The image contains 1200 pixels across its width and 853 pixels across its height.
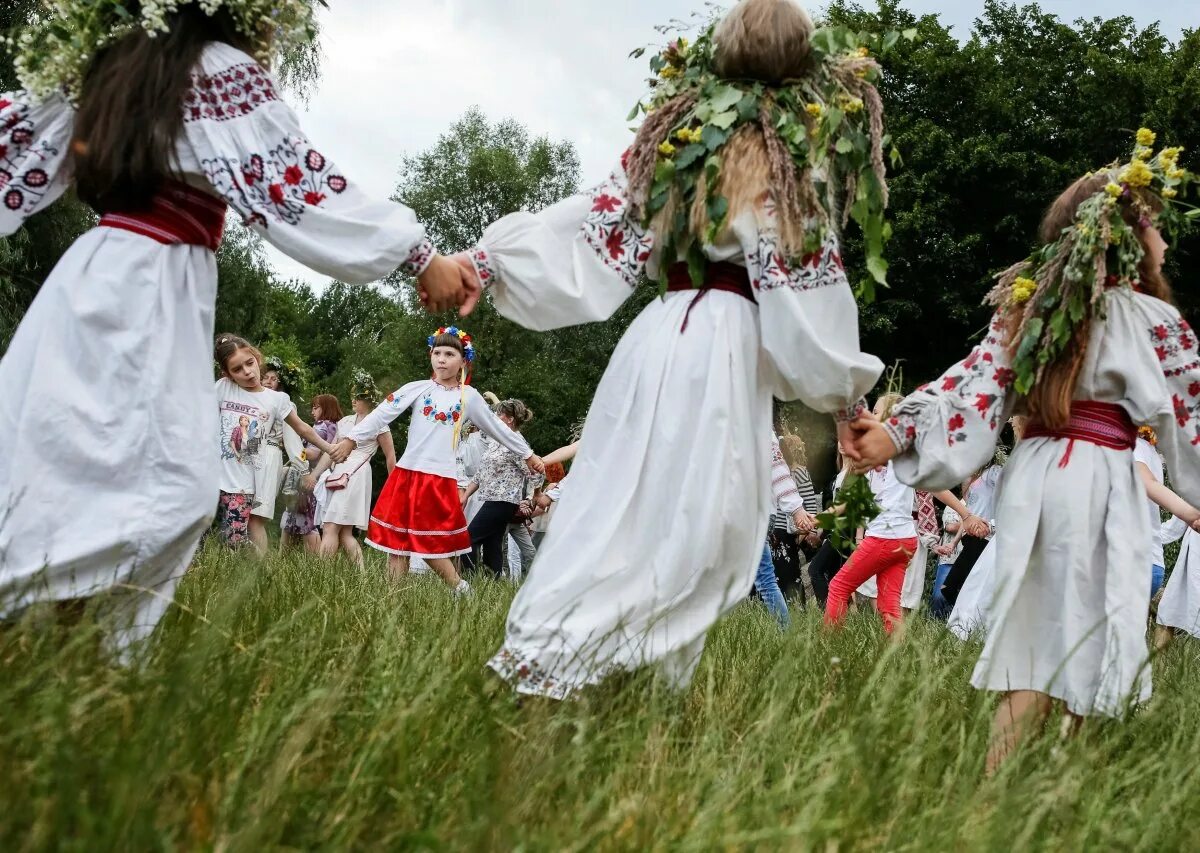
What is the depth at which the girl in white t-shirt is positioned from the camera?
360 inches

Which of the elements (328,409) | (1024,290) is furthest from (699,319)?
(328,409)

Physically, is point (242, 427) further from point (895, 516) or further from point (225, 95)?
point (225, 95)

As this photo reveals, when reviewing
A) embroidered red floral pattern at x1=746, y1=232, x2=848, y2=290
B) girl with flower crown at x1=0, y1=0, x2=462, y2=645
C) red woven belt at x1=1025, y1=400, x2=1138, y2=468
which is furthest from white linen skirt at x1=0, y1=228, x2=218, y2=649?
red woven belt at x1=1025, y1=400, x2=1138, y2=468

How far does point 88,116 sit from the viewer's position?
3.16 m

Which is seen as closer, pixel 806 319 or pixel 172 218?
pixel 172 218

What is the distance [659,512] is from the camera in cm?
343

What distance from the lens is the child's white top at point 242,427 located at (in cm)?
925

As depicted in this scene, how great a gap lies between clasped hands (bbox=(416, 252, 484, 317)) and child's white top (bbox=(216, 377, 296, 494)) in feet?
19.1

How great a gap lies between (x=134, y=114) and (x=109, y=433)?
0.83 m

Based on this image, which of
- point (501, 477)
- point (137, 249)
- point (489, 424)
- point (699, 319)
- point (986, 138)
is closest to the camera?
point (137, 249)

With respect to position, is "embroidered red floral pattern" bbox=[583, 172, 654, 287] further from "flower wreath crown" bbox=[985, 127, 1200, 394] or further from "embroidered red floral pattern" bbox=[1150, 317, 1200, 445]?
"embroidered red floral pattern" bbox=[1150, 317, 1200, 445]

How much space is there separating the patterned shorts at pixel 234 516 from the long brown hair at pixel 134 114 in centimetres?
640

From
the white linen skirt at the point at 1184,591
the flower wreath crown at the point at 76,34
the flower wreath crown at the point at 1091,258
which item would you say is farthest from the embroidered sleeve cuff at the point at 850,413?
the white linen skirt at the point at 1184,591

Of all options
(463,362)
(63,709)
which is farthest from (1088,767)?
(463,362)
